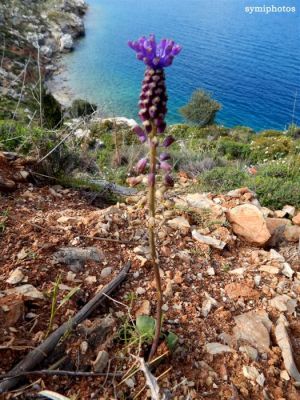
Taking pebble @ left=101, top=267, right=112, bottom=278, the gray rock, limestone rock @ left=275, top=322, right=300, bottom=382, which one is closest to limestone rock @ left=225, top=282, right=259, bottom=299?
limestone rock @ left=275, top=322, right=300, bottom=382

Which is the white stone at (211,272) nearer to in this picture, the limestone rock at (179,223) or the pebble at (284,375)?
the limestone rock at (179,223)

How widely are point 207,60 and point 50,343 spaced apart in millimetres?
63425

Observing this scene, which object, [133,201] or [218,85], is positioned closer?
[133,201]

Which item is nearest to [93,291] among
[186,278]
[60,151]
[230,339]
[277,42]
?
[186,278]

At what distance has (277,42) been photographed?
70.0 meters

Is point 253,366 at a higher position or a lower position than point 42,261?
lower

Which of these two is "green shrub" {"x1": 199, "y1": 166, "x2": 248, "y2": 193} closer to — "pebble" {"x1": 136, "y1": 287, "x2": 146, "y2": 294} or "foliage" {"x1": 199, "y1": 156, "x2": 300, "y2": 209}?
"foliage" {"x1": 199, "y1": 156, "x2": 300, "y2": 209}

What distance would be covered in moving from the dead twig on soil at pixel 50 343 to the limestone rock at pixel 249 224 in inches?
80.6

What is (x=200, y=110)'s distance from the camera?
3822 cm

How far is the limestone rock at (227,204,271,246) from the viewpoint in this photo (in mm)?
4570

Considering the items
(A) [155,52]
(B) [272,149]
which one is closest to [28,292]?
(A) [155,52]

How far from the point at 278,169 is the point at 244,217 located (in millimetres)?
5150

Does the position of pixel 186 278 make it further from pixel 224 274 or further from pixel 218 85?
pixel 218 85

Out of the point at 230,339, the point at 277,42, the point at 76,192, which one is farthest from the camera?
the point at 277,42
